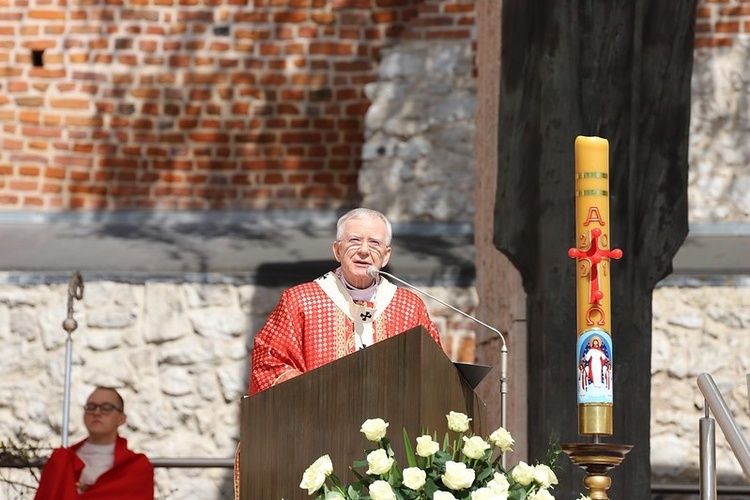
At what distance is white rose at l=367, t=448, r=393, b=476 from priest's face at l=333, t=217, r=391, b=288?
4.14 feet

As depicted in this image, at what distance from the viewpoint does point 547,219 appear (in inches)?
227

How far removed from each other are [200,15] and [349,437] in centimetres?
558

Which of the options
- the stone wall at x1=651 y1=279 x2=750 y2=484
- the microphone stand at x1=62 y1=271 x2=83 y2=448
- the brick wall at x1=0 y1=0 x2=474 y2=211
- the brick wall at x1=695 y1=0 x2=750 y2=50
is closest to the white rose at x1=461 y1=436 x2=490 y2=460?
the microphone stand at x1=62 y1=271 x2=83 y2=448

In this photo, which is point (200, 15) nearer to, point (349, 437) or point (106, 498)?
point (106, 498)

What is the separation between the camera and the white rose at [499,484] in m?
3.55

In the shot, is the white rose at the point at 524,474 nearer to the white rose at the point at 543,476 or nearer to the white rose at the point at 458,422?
the white rose at the point at 543,476


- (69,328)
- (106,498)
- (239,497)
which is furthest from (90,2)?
(239,497)

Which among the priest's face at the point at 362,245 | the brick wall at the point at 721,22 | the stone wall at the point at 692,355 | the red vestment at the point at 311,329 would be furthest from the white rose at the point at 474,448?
the brick wall at the point at 721,22

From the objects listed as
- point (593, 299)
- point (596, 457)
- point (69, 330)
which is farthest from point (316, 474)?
point (69, 330)

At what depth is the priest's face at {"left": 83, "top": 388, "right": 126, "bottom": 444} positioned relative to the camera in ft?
23.0

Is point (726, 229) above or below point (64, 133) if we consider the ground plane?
below

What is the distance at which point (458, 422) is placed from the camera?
147 inches

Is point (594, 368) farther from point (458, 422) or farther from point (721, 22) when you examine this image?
point (721, 22)

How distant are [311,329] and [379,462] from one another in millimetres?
1288
